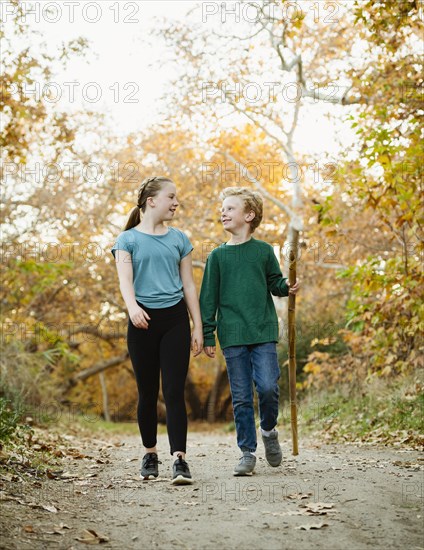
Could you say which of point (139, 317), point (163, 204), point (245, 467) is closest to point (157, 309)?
point (139, 317)

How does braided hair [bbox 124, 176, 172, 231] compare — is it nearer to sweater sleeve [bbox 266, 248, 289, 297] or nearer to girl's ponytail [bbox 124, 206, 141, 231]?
girl's ponytail [bbox 124, 206, 141, 231]

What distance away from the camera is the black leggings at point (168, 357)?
16.3 feet

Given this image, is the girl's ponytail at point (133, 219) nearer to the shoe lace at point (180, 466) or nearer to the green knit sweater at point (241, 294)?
the green knit sweater at point (241, 294)

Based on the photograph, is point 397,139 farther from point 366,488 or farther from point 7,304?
point 7,304

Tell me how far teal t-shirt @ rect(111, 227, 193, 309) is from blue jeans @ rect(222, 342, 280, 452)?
2.11 feet

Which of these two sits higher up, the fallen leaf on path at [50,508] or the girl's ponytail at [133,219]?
the girl's ponytail at [133,219]

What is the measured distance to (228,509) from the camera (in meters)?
3.95

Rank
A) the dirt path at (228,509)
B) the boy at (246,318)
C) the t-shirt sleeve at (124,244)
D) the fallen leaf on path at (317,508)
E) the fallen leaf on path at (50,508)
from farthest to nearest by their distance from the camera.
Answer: the boy at (246,318) < the t-shirt sleeve at (124,244) < the fallen leaf on path at (50,508) < the fallen leaf on path at (317,508) < the dirt path at (228,509)

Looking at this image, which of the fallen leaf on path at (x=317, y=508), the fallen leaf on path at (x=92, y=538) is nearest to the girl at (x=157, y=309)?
the fallen leaf on path at (x=317, y=508)

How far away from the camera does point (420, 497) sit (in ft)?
14.0

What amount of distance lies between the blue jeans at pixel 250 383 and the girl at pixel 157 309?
1.12 feet

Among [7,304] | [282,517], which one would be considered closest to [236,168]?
[7,304]

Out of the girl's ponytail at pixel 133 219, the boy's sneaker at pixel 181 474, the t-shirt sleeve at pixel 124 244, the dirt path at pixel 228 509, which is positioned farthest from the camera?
the girl's ponytail at pixel 133 219

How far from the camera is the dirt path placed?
3352mm
